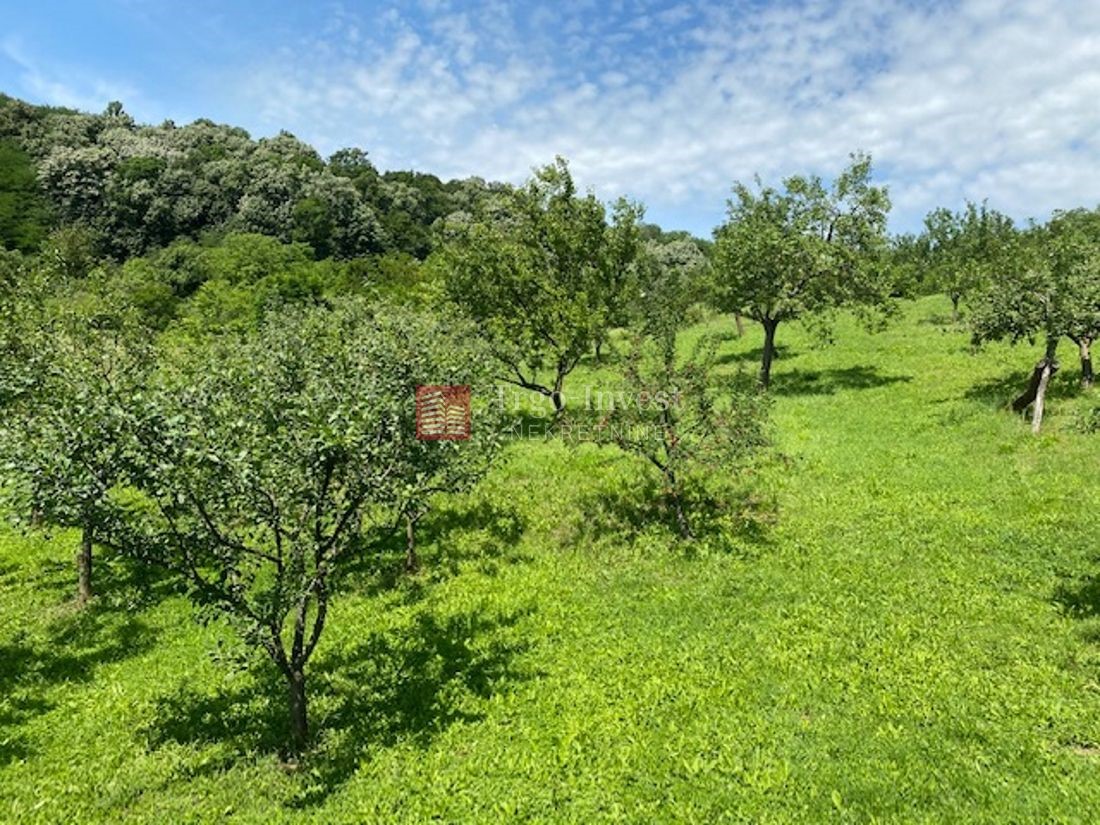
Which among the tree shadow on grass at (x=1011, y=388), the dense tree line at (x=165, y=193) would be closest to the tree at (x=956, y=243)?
the tree shadow on grass at (x=1011, y=388)

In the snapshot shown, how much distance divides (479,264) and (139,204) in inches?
4167

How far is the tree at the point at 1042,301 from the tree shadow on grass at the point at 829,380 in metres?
7.48

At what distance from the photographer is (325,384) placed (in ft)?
37.4

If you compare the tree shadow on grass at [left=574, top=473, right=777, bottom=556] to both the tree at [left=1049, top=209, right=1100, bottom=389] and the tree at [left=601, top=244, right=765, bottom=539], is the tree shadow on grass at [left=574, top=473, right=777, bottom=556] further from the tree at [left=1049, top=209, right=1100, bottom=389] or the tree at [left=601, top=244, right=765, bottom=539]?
the tree at [left=1049, top=209, right=1100, bottom=389]

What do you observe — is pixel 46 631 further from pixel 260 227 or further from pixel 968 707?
pixel 260 227

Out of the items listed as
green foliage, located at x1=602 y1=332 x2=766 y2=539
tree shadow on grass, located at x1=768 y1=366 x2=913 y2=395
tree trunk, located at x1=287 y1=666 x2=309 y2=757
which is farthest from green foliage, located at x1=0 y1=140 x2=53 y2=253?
tree trunk, located at x1=287 y1=666 x2=309 y2=757

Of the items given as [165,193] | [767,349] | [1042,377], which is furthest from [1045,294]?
[165,193]

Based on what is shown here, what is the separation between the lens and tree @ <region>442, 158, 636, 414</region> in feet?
100.0

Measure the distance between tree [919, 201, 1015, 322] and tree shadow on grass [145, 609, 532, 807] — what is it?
45.4m

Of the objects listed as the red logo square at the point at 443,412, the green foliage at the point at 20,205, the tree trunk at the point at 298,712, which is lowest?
the tree trunk at the point at 298,712

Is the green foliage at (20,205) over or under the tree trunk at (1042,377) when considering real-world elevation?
over

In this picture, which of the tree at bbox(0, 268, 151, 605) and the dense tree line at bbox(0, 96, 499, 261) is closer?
the tree at bbox(0, 268, 151, 605)

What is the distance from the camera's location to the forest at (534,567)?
10.3 m

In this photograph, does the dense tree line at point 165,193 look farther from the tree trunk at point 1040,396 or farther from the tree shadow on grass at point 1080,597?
the tree shadow on grass at point 1080,597
